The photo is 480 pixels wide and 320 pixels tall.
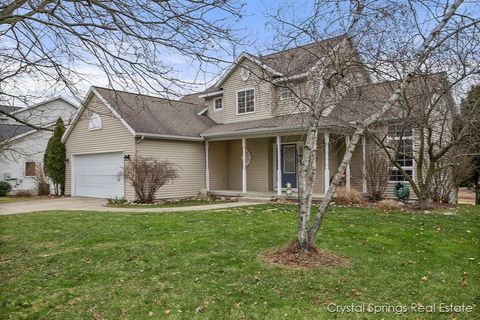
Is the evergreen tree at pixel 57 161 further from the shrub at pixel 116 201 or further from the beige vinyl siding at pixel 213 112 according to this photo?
the beige vinyl siding at pixel 213 112

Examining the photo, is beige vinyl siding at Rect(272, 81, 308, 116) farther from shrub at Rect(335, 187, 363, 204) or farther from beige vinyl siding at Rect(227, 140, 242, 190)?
shrub at Rect(335, 187, 363, 204)

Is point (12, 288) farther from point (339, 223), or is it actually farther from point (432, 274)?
point (339, 223)

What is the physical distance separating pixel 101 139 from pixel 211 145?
4.91 meters

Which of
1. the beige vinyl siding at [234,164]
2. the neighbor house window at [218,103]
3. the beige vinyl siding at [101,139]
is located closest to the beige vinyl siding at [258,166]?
the beige vinyl siding at [234,164]

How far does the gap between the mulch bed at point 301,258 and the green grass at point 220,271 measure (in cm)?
20

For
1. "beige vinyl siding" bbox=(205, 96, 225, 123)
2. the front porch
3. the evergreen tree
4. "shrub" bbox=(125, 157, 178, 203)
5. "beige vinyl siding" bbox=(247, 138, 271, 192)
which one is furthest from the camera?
the evergreen tree

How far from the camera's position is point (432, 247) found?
265 inches

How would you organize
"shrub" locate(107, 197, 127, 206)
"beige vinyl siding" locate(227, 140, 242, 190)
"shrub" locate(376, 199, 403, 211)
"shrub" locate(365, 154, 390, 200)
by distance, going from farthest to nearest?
"beige vinyl siding" locate(227, 140, 242, 190) < "shrub" locate(107, 197, 127, 206) < "shrub" locate(365, 154, 390, 200) < "shrub" locate(376, 199, 403, 211)

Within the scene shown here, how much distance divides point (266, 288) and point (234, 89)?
14.7 metres

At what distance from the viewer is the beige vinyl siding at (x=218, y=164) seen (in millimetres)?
18594

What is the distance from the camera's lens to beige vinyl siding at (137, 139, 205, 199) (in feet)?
53.4

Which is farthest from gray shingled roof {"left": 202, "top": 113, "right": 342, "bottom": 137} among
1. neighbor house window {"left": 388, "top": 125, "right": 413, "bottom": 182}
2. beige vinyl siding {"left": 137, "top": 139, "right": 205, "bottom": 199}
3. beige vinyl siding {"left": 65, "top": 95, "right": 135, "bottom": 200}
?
beige vinyl siding {"left": 65, "top": 95, "right": 135, "bottom": 200}

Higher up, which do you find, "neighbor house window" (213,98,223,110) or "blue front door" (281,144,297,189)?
"neighbor house window" (213,98,223,110)

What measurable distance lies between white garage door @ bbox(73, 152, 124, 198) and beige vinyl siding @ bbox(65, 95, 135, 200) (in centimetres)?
36
